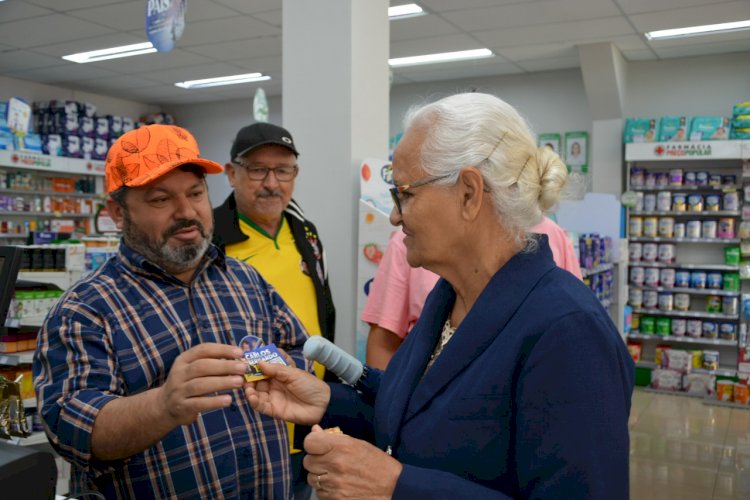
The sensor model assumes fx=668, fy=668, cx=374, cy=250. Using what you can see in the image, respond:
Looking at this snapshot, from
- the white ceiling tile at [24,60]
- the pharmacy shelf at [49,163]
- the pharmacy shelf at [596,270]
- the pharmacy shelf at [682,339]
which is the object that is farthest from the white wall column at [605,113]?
the pharmacy shelf at [49,163]

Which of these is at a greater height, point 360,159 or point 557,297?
point 360,159

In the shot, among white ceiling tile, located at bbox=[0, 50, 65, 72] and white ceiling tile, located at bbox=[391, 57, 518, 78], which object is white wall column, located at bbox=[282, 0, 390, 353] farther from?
white ceiling tile, located at bbox=[0, 50, 65, 72]

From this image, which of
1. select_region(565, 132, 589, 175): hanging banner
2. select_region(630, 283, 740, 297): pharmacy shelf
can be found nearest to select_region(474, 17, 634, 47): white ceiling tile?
select_region(565, 132, 589, 175): hanging banner

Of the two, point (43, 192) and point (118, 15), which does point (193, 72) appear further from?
point (43, 192)

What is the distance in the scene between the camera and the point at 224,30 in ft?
24.4

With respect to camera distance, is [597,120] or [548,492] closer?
[548,492]

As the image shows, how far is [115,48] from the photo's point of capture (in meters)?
8.37

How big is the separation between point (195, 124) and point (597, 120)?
7274 mm

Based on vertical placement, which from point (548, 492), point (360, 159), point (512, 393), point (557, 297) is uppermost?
point (360, 159)

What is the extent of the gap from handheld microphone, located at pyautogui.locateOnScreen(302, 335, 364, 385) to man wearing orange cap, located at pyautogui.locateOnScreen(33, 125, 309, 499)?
179 mm

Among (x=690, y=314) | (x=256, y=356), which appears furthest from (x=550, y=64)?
(x=256, y=356)

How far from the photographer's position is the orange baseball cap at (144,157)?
5.40ft

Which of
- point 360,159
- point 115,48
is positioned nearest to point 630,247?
point 360,159

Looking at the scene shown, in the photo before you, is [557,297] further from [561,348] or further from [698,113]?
[698,113]
